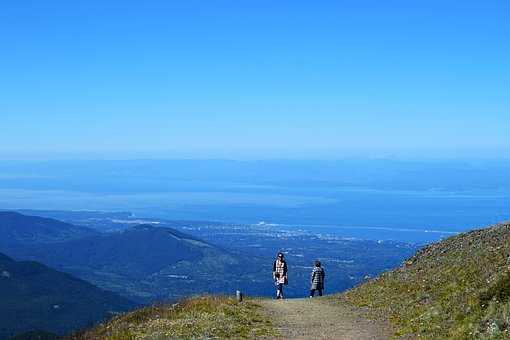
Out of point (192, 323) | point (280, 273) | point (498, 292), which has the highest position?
point (498, 292)

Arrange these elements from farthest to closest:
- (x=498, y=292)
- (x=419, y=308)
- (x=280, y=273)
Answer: (x=280, y=273) → (x=419, y=308) → (x=498, y=292)

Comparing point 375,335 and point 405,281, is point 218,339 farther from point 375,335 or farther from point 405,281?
point 405,281

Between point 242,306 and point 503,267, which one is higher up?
point 503,267

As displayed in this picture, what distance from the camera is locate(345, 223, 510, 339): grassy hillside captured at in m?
21.8

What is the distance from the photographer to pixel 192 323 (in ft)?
90.3

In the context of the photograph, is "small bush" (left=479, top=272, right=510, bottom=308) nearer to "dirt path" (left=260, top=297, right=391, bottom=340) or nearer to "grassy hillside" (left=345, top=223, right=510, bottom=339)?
"grassy hillside" (left=345, top=223, right=510, bottom=339)

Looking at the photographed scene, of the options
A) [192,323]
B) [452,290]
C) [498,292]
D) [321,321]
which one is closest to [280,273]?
[321,321]

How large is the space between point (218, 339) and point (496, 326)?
10305 mm

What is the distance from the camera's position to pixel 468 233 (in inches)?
1852

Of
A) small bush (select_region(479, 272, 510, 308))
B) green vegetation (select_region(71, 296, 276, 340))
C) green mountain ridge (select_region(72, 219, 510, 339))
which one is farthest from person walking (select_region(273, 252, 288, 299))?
small bush (select_region(479, 272, 510, 308))

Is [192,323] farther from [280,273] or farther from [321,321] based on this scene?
[280,273]

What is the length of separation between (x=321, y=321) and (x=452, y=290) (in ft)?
20.2

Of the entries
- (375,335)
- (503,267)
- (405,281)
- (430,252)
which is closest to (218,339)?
(375,335)

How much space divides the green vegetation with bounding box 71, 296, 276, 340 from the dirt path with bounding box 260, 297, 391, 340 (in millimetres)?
1000
